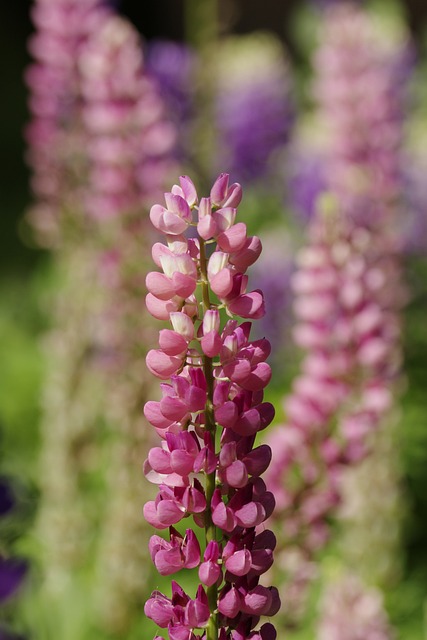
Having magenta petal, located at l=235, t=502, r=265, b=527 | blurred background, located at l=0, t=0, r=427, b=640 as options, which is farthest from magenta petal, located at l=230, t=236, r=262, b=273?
blurred background, located at l=0, t=0, r=427, b=640

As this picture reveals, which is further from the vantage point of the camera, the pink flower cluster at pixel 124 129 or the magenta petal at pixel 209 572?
the pink flower cluster at pixel 124 129

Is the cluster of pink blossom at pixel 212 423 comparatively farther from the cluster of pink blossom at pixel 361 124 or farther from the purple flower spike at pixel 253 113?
the purple flower spike at pixel 253 113

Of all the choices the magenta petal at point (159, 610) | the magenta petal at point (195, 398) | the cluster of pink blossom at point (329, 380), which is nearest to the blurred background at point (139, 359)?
the cluster of pink blossom at point (329, 380)

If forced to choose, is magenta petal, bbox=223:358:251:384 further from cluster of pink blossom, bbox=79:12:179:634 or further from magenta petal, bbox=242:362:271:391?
cluster of pink blossom, bbox=79:12:179:634

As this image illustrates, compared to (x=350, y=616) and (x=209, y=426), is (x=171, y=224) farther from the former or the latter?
(x=350, y=616)

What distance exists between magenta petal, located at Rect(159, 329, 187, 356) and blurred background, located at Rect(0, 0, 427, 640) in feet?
2.18

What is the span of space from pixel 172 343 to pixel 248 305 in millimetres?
78

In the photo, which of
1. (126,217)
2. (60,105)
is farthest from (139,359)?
(60,105)

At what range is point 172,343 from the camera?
1.06 meters

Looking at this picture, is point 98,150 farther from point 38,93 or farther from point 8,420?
point 8,420

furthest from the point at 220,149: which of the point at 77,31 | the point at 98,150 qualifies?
the point at 98,150

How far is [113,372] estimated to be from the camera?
2.64 metres

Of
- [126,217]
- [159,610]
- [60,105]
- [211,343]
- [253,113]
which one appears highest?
[253,113]

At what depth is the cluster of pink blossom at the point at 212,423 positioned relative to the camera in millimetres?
1056
